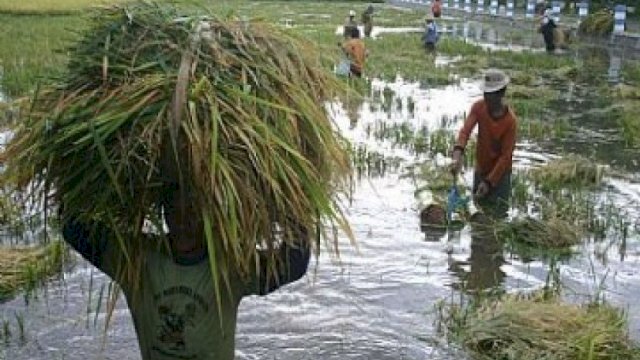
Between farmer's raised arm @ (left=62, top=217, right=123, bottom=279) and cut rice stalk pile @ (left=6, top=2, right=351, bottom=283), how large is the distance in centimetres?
6

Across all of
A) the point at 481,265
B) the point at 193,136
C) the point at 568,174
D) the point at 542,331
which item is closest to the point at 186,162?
the point at 193,136

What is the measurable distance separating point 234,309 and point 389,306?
2681 millimetres

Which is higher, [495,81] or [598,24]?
[598,24]

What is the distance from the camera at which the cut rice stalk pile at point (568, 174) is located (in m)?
8.09

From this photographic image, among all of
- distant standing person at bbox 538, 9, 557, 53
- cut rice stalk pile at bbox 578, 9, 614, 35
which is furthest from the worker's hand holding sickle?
cut rice stalk pile at bbox 578, 9, 614, 35

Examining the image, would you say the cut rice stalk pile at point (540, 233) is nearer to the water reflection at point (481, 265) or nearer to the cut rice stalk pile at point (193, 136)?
the water reflection at point (481, 265)

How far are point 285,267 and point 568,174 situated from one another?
603 cm

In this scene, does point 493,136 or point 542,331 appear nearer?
point 542,331

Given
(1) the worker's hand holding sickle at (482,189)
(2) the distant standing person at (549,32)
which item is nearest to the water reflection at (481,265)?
(1) the worker's hand holding sickle at (482,189)

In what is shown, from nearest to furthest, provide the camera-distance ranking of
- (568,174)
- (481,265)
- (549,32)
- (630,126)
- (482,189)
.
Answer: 1. (481,265)
2. (482,189)
3. (568,174)
4. (630,126)
5. (549,32)

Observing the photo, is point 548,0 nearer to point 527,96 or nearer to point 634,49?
point 634,49

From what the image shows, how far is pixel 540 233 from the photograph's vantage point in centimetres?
630

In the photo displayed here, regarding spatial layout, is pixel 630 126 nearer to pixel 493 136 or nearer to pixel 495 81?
pixel 493 136

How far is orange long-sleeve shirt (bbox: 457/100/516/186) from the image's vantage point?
21.2 ft
